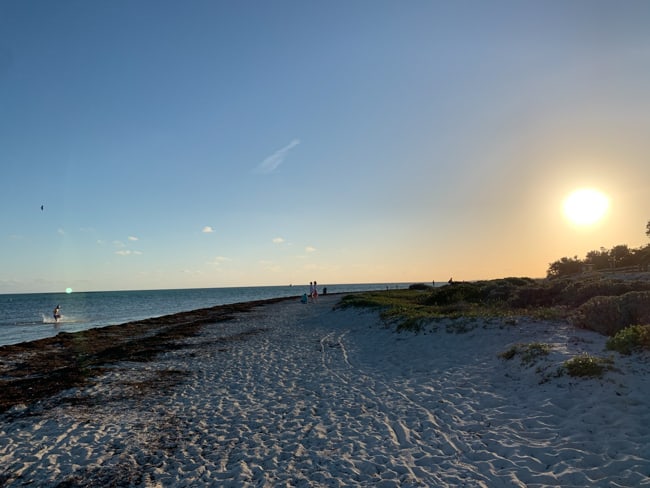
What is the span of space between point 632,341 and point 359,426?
23.6ft

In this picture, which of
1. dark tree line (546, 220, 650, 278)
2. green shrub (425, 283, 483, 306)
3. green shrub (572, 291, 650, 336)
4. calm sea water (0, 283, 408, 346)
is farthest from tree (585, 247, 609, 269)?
calm sea water (0, 283, 408, 346)

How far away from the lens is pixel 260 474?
261 inches

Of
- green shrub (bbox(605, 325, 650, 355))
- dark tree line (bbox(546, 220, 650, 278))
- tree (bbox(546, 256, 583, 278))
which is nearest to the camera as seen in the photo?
green shrub (bbox(605, 325, 650, 355))

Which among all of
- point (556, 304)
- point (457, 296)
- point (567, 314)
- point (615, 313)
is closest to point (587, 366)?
point (615, 313)

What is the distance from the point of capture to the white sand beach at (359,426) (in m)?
6.44

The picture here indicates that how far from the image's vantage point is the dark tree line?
51.2m

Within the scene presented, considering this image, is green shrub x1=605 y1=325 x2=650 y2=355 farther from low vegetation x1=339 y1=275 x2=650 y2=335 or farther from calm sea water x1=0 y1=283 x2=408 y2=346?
calm sea water x1=0 y1=283 x2=408 y2=346

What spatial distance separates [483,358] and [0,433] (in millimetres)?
13011

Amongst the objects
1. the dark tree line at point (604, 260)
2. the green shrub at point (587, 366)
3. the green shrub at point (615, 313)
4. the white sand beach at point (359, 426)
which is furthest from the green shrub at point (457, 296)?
the dark tree line at point (604, 260)

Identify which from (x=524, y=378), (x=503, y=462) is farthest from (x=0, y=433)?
(x=524, y=378)

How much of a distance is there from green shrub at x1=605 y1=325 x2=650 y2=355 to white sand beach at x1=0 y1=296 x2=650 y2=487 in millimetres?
316

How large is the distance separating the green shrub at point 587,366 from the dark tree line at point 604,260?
149ft

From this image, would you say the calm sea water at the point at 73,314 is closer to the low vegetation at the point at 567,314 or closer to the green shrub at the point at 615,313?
the low vegetation at the point at 567,314

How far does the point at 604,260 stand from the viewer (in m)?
59.1
